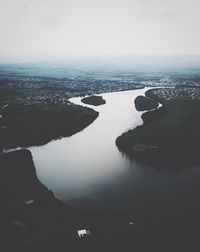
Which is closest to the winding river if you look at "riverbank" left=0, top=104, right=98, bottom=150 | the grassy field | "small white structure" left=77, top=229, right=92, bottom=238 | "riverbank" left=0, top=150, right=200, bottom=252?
"riverbank" left=0, top=150, right=200, bottom=252

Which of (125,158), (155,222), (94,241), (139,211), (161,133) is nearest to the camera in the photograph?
(94,241)

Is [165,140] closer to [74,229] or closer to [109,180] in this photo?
[109,180]

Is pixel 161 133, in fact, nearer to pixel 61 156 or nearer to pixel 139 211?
pixel 61 156

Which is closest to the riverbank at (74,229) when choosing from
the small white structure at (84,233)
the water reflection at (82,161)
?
the small white structure at (84,233)

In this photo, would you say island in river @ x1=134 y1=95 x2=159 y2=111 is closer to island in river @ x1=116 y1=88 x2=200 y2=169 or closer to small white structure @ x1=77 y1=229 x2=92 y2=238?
island in river @ x1=116 y1=88 x2=200 y2=169

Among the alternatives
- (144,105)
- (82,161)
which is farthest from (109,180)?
(144,105)

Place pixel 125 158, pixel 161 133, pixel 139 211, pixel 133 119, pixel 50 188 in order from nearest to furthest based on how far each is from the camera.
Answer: pixel 139 211 → pixel 50 188 → pixel 125 158 → pixel 161 133 → pixel 133 119

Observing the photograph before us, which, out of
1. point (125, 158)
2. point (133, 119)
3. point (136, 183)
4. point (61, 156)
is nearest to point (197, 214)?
point (136, 183)

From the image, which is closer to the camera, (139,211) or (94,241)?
(94,241)
